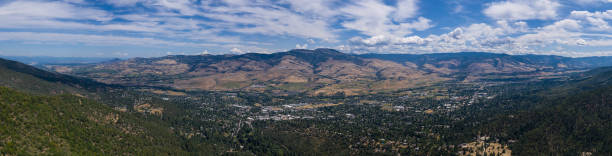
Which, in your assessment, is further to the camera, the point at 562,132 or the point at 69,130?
the point at 562,132

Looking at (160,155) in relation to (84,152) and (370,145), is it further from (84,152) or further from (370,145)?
(370,145)

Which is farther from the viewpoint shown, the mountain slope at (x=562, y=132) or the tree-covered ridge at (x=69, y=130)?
the mountain slope at (x=562, y=132)

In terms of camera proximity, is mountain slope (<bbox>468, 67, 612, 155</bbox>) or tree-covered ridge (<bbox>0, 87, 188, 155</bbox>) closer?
tree-covered ridge (<bbox>0, 87, 188, 155</bbox>)

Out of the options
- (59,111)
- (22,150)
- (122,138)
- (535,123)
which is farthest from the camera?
(535,123)

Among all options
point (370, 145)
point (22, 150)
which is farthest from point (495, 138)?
point (22, 150)

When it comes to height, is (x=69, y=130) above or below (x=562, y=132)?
above

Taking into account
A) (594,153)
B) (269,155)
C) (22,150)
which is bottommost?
(269,155)

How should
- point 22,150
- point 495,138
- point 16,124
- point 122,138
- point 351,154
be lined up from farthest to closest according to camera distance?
1. point 495,138
2. point 351,154
3. point 122,138
4. point 16,124
5. point 22,150

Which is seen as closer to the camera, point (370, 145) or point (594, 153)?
point (594, 153)
